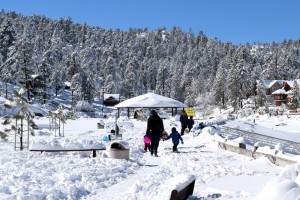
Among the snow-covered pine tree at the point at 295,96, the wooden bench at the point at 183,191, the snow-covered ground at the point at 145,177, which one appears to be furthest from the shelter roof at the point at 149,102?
the snow-covered pine tree at the point at 295,96

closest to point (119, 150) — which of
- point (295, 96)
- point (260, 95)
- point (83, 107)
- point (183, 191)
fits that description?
point (183, 191)

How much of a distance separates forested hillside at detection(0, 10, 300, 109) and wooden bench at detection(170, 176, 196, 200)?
5396cm

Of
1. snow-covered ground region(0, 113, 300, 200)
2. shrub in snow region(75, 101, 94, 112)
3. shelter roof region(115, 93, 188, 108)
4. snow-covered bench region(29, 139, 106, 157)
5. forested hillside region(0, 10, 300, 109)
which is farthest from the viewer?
forested hillside region(0, 10, 300, 109)

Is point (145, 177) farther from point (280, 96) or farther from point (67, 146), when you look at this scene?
point (280, 96)

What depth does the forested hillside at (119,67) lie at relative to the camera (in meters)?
75.3

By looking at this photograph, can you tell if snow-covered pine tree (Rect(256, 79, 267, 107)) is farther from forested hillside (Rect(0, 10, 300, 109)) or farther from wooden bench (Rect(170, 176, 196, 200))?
wooden bench (Rect(170, 176, 196, 200))

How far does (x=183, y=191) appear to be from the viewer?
7184 millimetres

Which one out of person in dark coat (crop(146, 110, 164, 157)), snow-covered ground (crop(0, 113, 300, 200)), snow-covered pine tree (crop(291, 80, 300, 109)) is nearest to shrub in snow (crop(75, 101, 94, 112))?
snow-covered pine tree (crop(291, 80, 300, 109))

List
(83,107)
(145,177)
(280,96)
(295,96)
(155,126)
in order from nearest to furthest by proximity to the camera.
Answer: (145,177)
(155,126)
(83,107)
(295,96)
(280,96)

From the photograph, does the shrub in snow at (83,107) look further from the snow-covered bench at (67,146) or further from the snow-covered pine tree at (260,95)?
the snow-covered bench at (67,146)

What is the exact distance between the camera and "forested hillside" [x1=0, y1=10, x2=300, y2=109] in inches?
2965

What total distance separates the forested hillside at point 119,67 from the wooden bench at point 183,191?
177 feet

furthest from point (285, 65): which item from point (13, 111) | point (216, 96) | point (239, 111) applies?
point (13, 111)

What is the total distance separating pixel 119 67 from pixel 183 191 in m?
119
